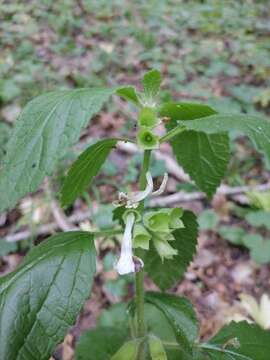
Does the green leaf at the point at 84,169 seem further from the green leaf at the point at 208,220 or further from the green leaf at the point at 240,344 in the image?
the green leaf at the point at 208,220

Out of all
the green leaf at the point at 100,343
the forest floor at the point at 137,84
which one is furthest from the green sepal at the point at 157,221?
the forest floor at the point at 137,84

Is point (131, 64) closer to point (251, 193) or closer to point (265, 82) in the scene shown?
point (265, 82)

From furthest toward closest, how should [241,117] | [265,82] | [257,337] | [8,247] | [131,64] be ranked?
[131,64]
[265,82]
[8,247]
[257,337]
[241,117]

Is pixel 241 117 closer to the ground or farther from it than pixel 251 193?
farther from it

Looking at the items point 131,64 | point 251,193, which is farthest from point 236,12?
point 251,193

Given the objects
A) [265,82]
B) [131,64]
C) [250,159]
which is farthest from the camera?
[131,64]

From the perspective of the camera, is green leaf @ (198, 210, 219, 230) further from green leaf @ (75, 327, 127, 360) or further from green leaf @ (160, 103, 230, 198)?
green leaf @ (160, 103, 230, 198)
